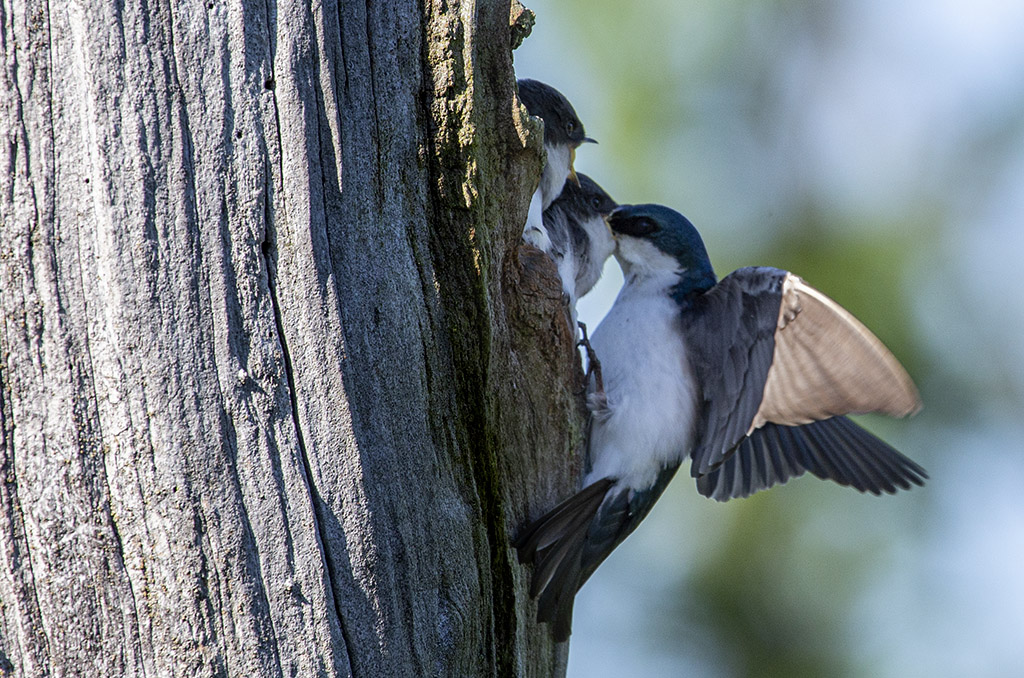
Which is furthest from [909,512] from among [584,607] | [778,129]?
[778,129]

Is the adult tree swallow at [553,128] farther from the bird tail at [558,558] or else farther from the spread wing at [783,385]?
the bird tail at [558,558]

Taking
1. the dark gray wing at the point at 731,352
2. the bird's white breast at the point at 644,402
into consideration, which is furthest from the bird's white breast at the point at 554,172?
the dark gray wing at the point at 731,352

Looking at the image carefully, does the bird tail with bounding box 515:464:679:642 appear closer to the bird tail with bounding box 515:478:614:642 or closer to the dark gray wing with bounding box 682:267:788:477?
the bird tail with bounding box 515:478:614:642

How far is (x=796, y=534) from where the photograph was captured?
5750mm

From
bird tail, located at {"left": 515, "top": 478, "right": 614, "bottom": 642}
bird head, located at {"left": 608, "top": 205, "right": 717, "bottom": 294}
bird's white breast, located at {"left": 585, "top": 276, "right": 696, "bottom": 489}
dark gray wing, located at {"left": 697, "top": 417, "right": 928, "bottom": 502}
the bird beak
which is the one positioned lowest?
bird tail, located at {"left": 515, "top": 478, "right": 614, "bottom": 642}

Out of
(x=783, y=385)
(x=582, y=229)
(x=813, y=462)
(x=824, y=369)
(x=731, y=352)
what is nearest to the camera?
(x=824, y=369)

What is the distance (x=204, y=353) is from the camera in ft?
5.26

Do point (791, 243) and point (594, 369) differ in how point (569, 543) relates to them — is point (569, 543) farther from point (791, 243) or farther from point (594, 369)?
point (791, 243)

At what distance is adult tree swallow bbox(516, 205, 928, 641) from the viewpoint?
7.76 feet

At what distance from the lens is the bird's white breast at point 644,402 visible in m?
2.84

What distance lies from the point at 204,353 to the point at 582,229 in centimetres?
193

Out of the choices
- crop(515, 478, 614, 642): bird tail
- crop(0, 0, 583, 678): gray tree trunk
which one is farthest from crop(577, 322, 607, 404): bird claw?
crop(0, 0, 583, 678): gray tree trunk

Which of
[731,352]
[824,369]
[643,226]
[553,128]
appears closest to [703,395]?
[731,352]

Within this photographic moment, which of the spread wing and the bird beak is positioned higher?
the bird beak
